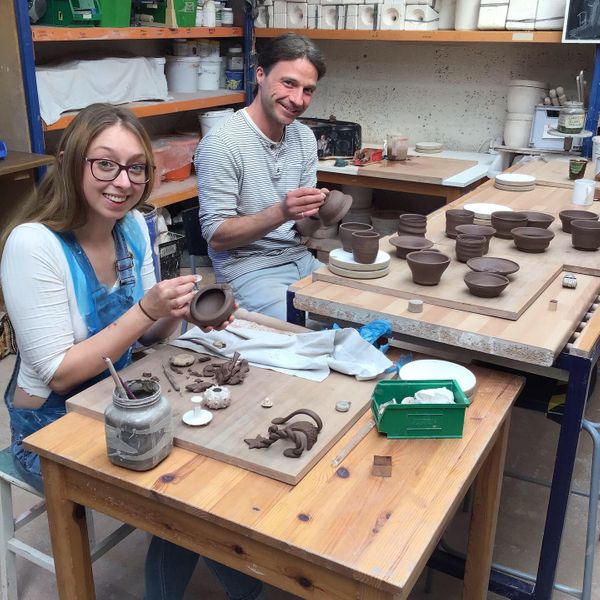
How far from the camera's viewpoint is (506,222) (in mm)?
2207

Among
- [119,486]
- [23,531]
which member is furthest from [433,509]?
[23,531]

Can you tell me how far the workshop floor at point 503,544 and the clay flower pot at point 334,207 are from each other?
1.11 m

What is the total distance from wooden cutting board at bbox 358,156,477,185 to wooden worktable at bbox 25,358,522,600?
230 centimetres

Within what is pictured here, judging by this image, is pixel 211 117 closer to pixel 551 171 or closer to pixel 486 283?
pixel 551 171

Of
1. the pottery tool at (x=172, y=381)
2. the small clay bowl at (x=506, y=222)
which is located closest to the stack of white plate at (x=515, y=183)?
the small clay bowl at (x=506, y=222)

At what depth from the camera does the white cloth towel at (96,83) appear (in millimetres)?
3244

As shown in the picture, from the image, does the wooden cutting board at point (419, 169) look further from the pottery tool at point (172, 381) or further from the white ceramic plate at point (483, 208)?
the pottery tool at point (172, 381)

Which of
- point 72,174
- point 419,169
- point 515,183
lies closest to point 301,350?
point 72,174

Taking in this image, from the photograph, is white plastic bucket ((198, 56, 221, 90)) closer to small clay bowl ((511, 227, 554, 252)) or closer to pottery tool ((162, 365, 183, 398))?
small clay bowl ((511, 227, 554, 252))

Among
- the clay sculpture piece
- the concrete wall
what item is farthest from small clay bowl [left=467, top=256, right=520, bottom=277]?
the concrete wall

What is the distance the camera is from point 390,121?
4.71 m

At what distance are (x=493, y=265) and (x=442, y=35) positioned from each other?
94.2 inches

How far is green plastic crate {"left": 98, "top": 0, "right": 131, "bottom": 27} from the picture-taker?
135 inches

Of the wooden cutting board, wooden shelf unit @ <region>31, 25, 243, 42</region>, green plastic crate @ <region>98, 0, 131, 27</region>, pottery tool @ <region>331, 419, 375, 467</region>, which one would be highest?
green plastic crate @ <region>98, 0, 131, 27</region>
